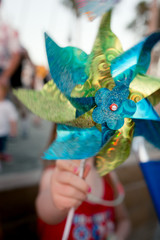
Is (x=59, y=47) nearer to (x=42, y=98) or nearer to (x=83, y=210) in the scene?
(x=42, y=98)

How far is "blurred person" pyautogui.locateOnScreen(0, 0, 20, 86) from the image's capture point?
3.89 feet

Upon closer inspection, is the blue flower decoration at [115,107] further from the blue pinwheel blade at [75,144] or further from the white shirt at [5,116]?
the white shirt at [5,116]

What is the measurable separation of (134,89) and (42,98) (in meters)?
0.17

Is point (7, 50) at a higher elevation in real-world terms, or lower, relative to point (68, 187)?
higher

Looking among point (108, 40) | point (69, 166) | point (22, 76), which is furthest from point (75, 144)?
point (22, 76)

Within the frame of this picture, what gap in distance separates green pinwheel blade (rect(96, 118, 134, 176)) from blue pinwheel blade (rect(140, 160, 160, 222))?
130mm

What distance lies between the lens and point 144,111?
1.22 feet

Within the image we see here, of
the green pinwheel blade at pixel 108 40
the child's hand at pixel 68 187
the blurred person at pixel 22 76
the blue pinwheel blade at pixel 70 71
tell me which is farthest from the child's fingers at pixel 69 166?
the blurred person at pixel 22 76

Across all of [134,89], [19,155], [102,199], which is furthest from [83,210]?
[19,155]

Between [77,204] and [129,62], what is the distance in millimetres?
291

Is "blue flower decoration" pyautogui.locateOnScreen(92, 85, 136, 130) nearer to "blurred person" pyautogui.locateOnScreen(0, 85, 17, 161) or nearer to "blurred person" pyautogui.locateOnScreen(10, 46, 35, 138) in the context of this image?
"blurred person" pyautogui.locateOnScreen(0, 85, 17, 161)

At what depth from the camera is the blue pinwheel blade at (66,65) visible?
0.36 metres

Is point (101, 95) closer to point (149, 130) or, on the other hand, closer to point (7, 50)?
point (149, 130)

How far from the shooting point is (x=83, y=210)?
0.67m
